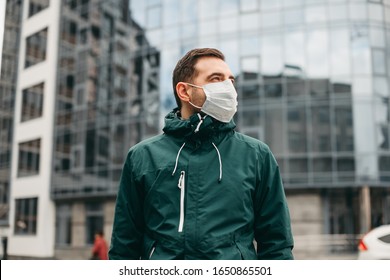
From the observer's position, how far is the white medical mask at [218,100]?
5.11ft

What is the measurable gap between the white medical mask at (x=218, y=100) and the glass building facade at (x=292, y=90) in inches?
379

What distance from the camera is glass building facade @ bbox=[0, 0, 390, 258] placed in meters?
12.4

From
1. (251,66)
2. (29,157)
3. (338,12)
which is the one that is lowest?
(29,157)

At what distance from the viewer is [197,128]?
151 centimetres

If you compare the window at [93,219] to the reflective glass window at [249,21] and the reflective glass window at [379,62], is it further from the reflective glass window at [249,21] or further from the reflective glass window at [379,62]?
the reflective glass window at [379,62]

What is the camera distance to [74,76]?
635 inches

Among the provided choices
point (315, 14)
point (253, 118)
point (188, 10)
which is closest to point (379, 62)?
point (315, 14)

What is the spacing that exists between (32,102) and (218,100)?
12.0 m

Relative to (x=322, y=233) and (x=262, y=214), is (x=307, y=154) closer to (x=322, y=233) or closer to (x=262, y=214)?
(x=322, y=233)

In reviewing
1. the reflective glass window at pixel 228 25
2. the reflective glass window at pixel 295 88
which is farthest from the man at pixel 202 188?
the reflective glass window at pixel 228 25

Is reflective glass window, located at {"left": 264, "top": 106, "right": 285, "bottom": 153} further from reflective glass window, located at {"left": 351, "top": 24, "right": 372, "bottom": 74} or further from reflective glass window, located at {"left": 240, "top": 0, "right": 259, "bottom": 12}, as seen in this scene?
reflective glass window, located at {"left": 240, "top": 0, "right": 259, "bottom": 12}

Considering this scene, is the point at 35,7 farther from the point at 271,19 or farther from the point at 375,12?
the point at 375,12

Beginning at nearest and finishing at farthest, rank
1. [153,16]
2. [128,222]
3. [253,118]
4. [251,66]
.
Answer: [128,222] < [251,66] < [253,118] < [153,16]

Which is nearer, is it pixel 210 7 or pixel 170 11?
pixel 210 7
